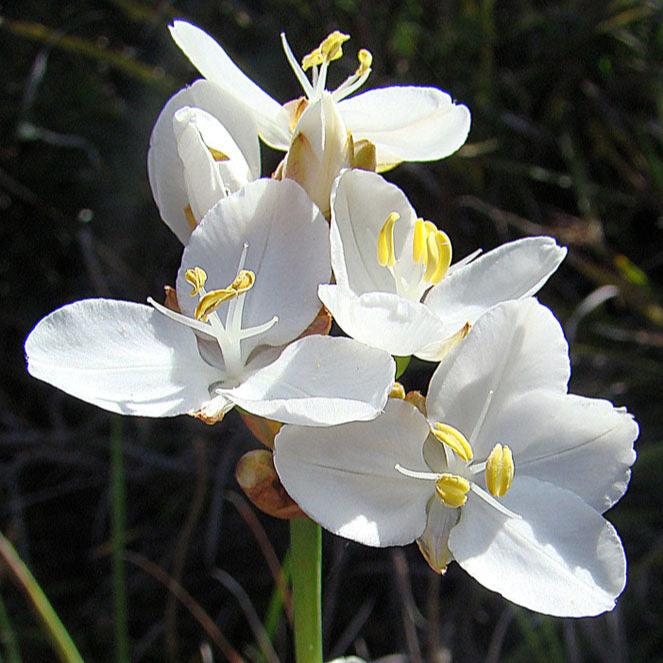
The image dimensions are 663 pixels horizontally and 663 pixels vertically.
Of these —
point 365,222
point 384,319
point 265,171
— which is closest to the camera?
point 384,319

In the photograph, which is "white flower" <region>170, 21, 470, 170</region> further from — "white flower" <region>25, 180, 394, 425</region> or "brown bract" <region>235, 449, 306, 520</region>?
"brown bract" <region>235, 449, 306, 520</region>

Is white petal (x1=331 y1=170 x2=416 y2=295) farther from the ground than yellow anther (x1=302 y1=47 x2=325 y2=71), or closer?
closer

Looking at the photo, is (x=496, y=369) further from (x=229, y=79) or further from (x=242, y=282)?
(x=229, y=79)

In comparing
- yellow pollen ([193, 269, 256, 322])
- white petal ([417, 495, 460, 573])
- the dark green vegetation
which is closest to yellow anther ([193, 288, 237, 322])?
yellow pollen ([193, 269, 256, 322])

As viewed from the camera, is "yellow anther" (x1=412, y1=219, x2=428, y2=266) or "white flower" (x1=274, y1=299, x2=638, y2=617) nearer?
"white flower" (x1=274, y1=299, x2=638, y2=617)

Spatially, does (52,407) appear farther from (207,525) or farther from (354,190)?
(354,190)

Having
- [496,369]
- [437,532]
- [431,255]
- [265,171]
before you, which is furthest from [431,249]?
[265,171]

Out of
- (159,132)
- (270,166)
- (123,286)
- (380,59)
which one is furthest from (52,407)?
(159,132)
